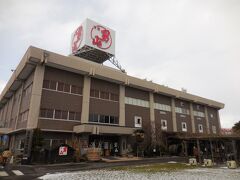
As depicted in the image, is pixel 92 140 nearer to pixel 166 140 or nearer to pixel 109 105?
pixel 109 105

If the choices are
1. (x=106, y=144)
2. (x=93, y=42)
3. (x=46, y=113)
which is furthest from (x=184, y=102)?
(x=46, y=113)

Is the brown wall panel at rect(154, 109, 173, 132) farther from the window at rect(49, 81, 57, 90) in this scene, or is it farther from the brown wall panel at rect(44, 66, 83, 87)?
the window at rect(49, 81, 57, 90)

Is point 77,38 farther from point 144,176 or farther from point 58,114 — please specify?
point 144,176

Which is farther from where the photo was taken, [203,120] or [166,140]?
[203,120]

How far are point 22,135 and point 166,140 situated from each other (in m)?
24.5

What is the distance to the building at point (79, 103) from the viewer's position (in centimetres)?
2916

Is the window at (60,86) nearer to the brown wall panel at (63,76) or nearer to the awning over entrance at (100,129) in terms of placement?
the brown wall panel at (63,76)

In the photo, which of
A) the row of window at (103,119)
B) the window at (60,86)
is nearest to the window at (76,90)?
the window at (60,86)

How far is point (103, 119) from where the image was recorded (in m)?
34.9

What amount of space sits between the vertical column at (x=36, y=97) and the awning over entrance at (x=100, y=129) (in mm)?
5904

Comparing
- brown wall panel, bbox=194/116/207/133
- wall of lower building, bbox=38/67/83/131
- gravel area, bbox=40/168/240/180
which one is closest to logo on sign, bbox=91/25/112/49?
wall of lower building, bbox=38/67/83/131

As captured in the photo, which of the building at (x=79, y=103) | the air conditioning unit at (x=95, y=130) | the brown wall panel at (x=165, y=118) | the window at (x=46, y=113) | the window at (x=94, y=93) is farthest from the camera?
the brown wall panel at (x=165, y=118)

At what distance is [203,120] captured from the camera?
56906 millimetres

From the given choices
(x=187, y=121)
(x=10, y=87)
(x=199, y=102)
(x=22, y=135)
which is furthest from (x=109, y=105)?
(x=199, y=102)
